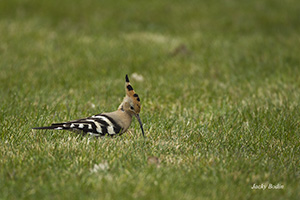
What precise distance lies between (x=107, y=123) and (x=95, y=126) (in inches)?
6.0

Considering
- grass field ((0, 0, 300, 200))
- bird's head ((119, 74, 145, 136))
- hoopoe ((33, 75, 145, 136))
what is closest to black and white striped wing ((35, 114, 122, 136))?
hoopoe ((33, 75, 145, 136))

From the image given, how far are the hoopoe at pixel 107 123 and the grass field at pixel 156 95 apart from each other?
12 centimetres

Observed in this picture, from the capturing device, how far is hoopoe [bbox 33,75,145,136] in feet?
12.7

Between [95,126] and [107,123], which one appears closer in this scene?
[95,126]

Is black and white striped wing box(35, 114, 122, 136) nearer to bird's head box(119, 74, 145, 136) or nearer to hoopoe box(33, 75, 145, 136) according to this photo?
hoopoe box(33, 75, 145, 136)

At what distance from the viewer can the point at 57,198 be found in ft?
9.30

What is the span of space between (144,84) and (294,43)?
4.80 m

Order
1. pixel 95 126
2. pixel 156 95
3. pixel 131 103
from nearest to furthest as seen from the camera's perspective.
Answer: pixel 95 126, pixel 131 103, pixel 156 95

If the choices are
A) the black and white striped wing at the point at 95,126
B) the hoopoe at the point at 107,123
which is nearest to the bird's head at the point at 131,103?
the hoopoe at the point at 107,123

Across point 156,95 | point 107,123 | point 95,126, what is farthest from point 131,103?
point 156,95

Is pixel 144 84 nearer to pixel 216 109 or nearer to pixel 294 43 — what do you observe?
pixel 216 109

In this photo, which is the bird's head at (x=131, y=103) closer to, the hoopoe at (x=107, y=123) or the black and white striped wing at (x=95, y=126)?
the hoopoe at (x=107, y=123)

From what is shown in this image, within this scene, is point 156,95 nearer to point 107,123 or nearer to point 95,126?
point 107,123

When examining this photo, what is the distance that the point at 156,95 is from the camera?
6199 millimetres
